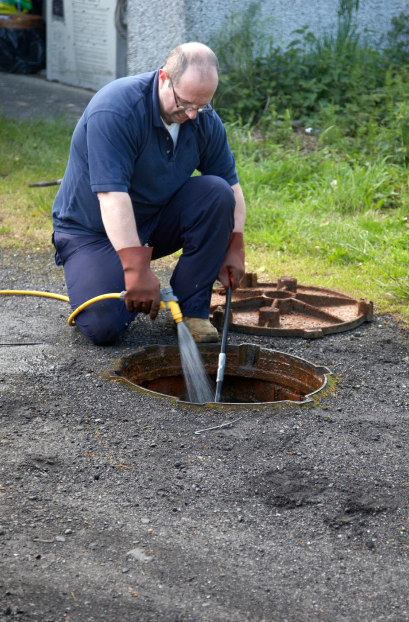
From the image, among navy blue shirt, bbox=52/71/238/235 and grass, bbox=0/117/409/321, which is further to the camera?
grass, bbox=0/117/409/321

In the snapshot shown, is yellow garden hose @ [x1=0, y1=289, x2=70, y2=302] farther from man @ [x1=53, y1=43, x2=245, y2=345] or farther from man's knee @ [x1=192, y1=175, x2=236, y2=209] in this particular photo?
man's knee @ [x1=192, y1=175, x2=236, y2=209]

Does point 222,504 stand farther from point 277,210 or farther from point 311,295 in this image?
point 277,210

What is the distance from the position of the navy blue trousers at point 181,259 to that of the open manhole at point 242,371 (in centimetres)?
21

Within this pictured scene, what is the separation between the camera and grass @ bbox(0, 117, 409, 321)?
4336 mm

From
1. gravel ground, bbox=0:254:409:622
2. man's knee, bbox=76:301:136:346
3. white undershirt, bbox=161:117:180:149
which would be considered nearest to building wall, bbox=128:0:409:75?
white undershirt, bbox=161:117:180:149

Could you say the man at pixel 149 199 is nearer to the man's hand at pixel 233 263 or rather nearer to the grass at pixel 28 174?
the man's hand at pixel 233 263

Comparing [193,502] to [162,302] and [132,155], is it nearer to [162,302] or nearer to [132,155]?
[162,302]

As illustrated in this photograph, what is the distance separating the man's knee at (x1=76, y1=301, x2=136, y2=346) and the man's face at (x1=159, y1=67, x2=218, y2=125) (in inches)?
36.1

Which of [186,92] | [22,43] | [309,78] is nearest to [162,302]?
[186,92]

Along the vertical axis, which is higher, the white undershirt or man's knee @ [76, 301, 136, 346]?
the white undershirt

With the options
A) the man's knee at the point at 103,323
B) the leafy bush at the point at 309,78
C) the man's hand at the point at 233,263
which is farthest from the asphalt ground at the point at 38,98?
the man's knee at the point at 103,323

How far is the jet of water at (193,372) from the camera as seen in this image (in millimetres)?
3104

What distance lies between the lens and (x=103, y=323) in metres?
Result: 3.07

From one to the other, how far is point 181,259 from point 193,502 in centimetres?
158
